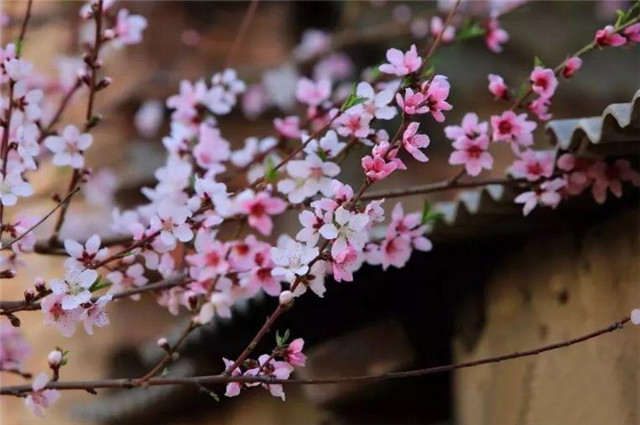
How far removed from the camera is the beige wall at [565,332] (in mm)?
1556

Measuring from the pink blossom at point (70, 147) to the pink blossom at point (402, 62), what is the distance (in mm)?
687

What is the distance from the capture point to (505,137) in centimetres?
161

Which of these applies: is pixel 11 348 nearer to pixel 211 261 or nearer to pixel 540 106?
pixel 211 261

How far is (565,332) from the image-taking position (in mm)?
1752

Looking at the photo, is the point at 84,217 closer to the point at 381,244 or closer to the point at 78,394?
the point at 78,394

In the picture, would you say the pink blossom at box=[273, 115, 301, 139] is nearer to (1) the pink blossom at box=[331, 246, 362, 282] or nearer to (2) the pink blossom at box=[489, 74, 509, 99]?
(2) the pink blossom at box=[489, 74, 509, 99]

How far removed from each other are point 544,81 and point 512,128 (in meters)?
0.11

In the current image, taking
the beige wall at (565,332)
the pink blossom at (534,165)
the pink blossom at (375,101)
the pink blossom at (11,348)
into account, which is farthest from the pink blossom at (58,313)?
the beige wall at (565,332)

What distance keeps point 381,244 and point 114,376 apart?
247cm

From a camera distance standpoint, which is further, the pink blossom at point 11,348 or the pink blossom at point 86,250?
the pink blossom at point 11,348

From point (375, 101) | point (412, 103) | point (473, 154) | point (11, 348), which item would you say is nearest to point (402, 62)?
point (375, 101)

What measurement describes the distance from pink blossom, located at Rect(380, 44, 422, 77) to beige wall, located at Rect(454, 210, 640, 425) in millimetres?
533

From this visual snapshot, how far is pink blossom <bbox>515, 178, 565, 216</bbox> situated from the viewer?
156 cm

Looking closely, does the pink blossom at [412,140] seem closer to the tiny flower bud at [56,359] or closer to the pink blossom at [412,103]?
the pink blossom at [412,103]
